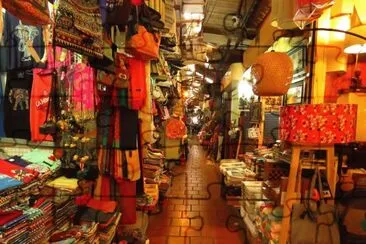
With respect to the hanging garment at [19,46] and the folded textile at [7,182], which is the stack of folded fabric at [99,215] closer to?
the folded textile at [7,182]

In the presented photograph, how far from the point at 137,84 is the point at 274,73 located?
737 millimetres

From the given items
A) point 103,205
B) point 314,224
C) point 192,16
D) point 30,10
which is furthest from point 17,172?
point 192,16

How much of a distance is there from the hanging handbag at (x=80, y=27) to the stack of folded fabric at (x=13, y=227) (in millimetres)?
559

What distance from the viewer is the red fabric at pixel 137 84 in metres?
1.57

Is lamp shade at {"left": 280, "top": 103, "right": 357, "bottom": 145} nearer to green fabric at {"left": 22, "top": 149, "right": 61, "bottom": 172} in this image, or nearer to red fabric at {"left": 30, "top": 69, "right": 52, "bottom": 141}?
green fabric at {"left": 22, "top": 149, "right": 61, "bottom": 172}

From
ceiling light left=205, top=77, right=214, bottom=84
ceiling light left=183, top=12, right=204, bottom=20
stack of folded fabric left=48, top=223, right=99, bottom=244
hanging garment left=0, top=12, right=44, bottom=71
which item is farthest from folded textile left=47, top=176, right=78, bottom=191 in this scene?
ceiling light left=205, top=77, right=214, bottom=84

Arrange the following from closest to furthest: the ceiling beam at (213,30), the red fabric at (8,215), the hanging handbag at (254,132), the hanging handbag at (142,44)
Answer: the red fabric at (8,215)
the hanging handbag at (142,44)
the hanging handbag at (254,132)
the ceiling beam at (213,30)

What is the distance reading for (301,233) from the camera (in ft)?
4.35

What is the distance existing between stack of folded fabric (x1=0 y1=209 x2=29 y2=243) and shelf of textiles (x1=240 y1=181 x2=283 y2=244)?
1164 mm

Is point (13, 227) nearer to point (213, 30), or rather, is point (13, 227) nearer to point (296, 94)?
point (296, 94)

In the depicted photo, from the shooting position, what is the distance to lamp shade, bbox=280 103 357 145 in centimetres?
126

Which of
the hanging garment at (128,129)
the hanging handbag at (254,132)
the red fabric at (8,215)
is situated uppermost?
the hanging garment at (128,129)

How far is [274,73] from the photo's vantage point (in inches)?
53.2

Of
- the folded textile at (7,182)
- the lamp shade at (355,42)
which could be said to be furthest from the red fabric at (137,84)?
→ the lamp shade at (355,42)
